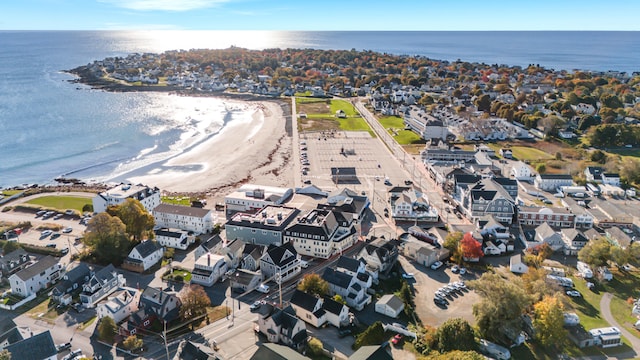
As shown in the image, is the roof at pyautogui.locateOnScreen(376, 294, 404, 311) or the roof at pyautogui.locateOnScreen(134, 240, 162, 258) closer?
the roof at pyautogui.locateOnScreen(376, 294, 404, 311)

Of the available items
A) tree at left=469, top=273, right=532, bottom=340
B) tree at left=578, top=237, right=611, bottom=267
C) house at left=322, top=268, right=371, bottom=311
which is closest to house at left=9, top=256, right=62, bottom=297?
house at left=322, top=268, right=371, bottom=311

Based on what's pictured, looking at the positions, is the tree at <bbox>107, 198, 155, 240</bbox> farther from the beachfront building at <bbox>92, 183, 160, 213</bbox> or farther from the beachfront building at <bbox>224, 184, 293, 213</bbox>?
the beachfront building at <bbox>224, 184, 293, 213</bbox>

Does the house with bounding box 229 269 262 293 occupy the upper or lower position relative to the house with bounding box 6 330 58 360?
lower

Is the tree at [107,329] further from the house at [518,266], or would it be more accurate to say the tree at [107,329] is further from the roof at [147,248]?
the house at [518,266]

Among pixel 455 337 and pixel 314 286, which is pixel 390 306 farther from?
pixel 314 286

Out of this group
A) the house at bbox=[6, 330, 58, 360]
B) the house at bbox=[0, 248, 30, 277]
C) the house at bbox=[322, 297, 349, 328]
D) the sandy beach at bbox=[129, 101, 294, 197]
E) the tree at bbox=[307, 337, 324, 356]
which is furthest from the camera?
the sandy beach at bbox=[129, 101, 294, 197]

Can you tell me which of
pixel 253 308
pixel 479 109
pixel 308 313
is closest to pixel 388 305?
pixel 308 313

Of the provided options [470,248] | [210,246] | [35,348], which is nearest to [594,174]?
[470,248]

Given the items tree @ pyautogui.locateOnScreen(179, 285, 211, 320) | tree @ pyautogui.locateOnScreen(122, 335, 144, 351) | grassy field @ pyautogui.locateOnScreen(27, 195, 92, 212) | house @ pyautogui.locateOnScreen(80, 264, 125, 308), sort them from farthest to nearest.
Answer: grassy field @ pyautogui.locateOnScreen(27, 195, 92, 212)
house @ pyautogui.locateOnScreen(80, 264, 125, 308)
tree @ pyautogui.locateOnScreen(179, 285, 211, 320)
tree @ pyautogui.locateOnScreen(122, 335, 144, 351)
